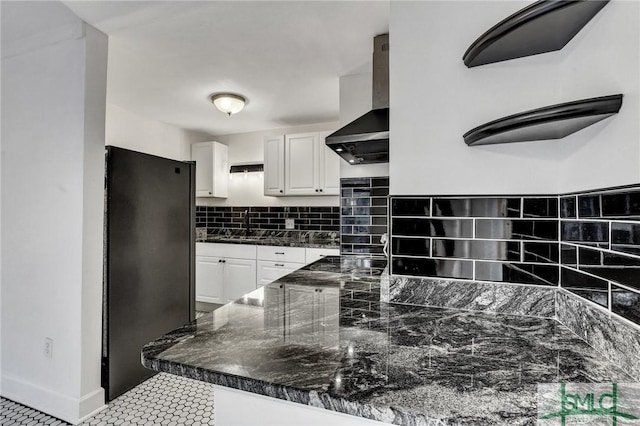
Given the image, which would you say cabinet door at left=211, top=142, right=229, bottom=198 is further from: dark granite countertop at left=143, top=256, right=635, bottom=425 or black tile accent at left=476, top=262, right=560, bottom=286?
black tile accent at left=476, top=262, right=560, bottom=286

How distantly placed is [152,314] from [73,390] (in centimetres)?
58

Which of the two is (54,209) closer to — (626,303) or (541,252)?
(541,252)

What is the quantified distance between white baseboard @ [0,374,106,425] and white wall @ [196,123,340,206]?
2.77 meters

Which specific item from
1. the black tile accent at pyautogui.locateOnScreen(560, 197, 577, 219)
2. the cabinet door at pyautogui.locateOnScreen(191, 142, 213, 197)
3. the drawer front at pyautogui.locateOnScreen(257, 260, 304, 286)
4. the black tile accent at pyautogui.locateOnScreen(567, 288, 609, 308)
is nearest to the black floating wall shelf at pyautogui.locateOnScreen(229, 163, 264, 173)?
the cabinet door at pyautogui.locateOnScreen(191, 142, 213, 197)

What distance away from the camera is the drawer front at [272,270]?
3.41 metres

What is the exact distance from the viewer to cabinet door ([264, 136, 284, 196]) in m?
3.86

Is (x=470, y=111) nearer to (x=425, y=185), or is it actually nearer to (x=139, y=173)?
(x=425, y=185)

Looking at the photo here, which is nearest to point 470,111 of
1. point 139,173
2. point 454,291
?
point 454,291

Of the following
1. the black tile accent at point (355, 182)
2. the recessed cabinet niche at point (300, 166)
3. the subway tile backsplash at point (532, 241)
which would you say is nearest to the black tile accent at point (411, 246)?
the subway tile backsplash at point (532, 241)

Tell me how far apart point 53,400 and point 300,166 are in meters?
2.86

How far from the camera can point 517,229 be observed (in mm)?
1087

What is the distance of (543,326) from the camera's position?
0.97m

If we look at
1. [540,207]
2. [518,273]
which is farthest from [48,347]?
[540,207]

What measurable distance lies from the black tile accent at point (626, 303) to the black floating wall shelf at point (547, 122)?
1.34 ft
